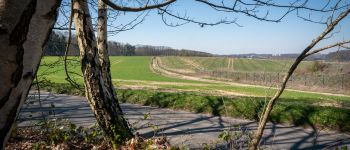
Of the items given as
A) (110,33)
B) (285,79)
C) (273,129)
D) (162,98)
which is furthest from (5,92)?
(162,98)

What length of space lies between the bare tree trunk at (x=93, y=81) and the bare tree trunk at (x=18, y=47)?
404 cm

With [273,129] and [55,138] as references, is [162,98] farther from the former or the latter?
[55,138]

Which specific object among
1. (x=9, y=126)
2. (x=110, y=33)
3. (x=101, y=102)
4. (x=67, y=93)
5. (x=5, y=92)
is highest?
(x=110, y=33)

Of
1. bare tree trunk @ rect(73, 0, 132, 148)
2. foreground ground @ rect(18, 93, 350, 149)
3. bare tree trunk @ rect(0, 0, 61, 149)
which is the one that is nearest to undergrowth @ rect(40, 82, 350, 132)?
foreground ground @ rect(18, 93, 350, 149)

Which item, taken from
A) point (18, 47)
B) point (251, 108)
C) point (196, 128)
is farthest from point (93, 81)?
point (251, 108)

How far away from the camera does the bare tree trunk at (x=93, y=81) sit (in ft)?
17.1

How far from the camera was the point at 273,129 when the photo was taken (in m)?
10.9

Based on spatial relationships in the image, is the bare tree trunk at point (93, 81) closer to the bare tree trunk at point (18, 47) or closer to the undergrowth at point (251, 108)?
the undergrowth at point (251, 108)

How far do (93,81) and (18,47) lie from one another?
4.24 m

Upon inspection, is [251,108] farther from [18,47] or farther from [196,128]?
[18,47]

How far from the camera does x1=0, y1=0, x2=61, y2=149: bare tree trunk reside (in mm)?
1085

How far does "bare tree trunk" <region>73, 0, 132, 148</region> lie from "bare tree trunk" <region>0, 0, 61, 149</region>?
404 centimetres

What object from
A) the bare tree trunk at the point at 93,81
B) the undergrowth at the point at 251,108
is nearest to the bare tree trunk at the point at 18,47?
the bare tree trunk at the point at 93,81

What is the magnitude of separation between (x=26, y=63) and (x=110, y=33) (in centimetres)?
543
